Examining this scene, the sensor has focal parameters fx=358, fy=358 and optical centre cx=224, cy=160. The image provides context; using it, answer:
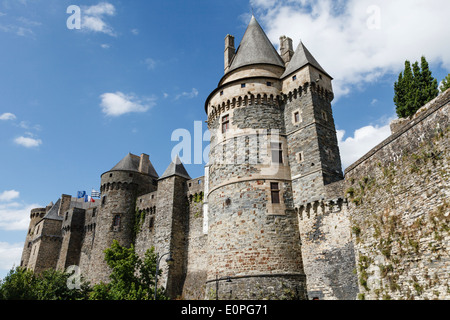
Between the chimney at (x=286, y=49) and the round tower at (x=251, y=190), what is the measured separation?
3.01 feet

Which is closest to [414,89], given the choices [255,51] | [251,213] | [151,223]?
[255,51]

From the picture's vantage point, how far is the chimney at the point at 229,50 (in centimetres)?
2868

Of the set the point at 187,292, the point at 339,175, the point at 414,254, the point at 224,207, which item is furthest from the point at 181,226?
the point at 414,254

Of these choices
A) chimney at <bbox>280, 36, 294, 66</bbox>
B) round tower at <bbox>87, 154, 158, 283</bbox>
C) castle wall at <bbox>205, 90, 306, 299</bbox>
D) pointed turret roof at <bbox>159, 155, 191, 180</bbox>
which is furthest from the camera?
round tower at <bbox>87, 154, 158, 283</bbox>

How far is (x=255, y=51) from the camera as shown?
2680 cm

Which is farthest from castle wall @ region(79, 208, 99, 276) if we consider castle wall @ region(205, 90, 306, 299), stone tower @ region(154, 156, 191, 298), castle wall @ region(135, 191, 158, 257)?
castle wall @ region(205, 90, 306, 299)

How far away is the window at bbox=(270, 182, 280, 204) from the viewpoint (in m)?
21.3

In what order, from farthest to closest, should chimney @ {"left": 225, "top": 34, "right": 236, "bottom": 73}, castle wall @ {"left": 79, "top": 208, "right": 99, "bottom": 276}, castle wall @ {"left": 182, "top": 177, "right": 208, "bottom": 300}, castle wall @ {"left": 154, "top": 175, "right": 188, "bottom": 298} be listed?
castle wall @ {"left": 79, "top": 208, "right": 99, "bottom": 276}
chimney @ {"left": 225, "top": 34, "right": 236, "bottom": 73}
castle wall @ {"left": 154, "top": 175, "right": 188, "bottom": 298}
castle wall @ {"left": 182, "top": 177, "right": 208, "bottom": 300}

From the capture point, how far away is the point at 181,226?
30.0 meters

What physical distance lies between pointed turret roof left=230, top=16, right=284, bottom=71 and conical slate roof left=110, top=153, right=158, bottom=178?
1691 cm

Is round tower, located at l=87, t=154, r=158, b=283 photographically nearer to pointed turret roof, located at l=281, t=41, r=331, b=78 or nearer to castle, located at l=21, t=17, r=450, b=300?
castle, located at l=21, t=17, r=450, b=300

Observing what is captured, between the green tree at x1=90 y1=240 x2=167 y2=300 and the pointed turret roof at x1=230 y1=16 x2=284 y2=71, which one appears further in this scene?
the pointed turret roof at x1=230 y1=16 x2=284 y2=71

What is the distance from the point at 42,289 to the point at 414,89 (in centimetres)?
3399

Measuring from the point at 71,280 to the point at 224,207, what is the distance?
19.5 m
